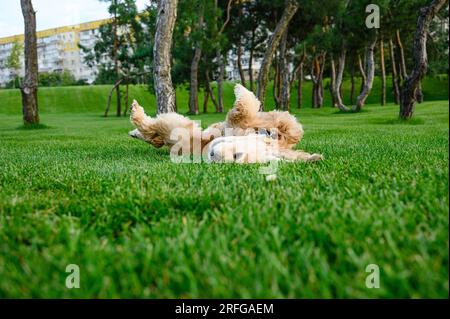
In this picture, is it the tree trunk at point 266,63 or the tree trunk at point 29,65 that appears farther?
the tree trunk at point 29,65

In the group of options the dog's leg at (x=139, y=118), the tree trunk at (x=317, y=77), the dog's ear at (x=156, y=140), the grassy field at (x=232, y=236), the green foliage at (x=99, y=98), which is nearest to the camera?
the grassy field at (x=232, y=236)

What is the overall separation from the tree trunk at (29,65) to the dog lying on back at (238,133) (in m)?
11.9

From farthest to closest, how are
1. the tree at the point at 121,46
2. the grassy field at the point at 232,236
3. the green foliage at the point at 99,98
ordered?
1. the green foliage at the point at 99,98
2. the tree at the point at 121,46
3. the grassy field at the point at 232,236

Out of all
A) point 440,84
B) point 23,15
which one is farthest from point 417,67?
point 440,84

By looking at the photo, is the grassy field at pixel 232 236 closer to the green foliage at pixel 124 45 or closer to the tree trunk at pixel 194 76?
the tree trunk at pixel 194 76

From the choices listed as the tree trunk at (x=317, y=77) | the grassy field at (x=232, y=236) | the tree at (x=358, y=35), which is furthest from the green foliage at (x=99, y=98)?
the grassy field at (x=232, y=236)

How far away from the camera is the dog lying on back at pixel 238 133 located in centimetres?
371

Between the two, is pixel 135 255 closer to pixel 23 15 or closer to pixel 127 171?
pixel 127 171

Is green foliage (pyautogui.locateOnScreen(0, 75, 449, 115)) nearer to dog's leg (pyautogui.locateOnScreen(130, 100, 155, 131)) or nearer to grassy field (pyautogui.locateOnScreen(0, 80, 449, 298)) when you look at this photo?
dog's leg (pyautogui.locateOnScreen(130, 100, 155, 131))

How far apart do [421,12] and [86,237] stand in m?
10.9

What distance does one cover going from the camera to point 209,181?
276 cm

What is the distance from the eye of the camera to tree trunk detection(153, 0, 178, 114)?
7.25 meters

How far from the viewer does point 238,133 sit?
4.05 metres

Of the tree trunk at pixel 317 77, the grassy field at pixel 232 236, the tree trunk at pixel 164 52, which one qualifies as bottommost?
the grassy field at pixel 232 236
